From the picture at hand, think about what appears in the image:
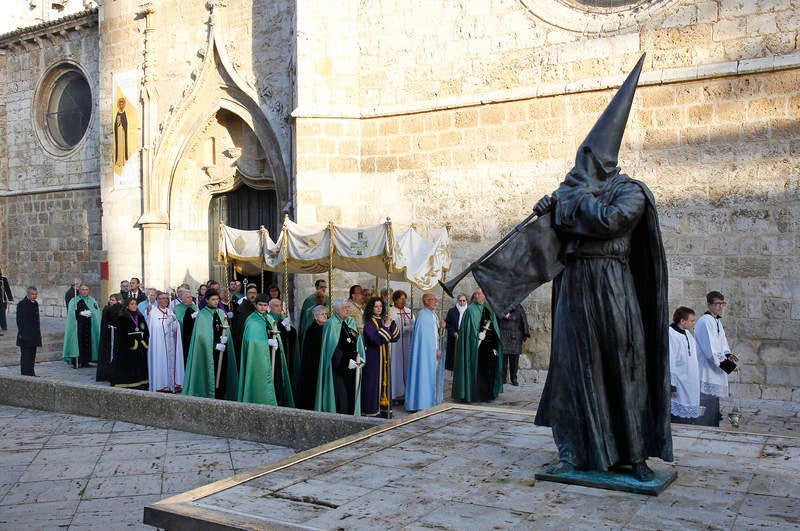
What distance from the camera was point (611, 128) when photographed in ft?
15.8

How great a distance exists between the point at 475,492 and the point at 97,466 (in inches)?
160

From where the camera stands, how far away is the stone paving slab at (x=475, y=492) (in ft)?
13.3

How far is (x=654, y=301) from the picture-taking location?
4863mm

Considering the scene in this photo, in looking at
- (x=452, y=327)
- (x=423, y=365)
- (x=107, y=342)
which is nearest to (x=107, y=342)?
(x=107, y=342)

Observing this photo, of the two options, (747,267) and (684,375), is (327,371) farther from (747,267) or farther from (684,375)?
(747,267)

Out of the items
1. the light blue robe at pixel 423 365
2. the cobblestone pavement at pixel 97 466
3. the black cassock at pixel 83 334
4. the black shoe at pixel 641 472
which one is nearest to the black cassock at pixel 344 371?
the light blue robe at pixel 423 365

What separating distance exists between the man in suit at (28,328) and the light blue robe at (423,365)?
243 inches

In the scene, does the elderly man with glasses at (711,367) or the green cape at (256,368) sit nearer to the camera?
the elderly man with glasses at (711,367)

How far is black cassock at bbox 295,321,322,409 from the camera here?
956 cm

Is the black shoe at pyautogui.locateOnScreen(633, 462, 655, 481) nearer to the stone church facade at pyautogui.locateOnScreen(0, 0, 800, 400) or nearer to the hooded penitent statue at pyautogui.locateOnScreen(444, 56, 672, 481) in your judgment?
the hooded penitent statue at pyautogui.locateOnScreen(444, 56, 672, 481)

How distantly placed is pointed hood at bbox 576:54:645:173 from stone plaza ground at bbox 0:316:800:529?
2.06 metres

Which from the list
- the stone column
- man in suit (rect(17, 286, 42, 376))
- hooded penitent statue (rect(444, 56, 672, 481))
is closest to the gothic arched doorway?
the stone column

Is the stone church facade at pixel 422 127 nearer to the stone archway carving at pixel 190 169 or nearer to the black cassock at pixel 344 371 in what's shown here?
the stone archway carving at pixel 190 169

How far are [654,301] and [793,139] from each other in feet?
21.6
